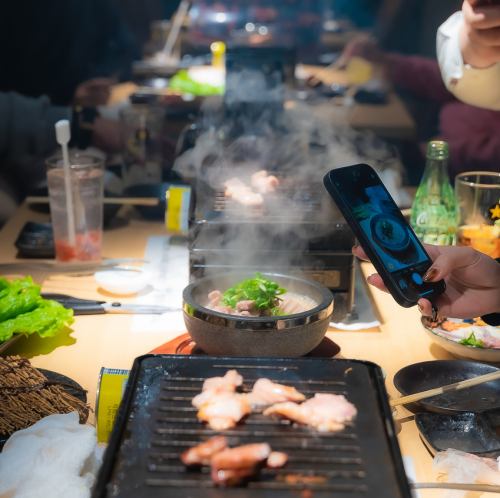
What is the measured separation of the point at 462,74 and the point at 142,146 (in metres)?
1.30

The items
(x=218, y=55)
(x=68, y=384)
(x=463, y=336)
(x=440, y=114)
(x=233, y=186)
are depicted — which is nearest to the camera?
(x=68, y=384)

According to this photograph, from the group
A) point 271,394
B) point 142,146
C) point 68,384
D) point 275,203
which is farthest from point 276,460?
point 142,146

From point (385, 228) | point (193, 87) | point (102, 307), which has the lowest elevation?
point (102, 307)

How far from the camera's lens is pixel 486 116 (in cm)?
388

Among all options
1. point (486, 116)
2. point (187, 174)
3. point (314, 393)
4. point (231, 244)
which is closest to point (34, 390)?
point (314, 393)

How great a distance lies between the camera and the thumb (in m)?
1.51

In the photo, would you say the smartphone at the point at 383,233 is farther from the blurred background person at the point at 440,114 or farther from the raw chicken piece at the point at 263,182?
the blurred background person at the point at 440,114

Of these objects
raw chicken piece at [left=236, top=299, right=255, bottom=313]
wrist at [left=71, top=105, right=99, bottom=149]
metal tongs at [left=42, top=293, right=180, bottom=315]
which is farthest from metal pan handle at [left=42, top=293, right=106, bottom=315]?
wrist at [left=71, top=105, right=99, bottom=149]

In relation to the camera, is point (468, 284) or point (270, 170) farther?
point (270, 170)

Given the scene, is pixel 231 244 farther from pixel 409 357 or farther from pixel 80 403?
pixel 80 403

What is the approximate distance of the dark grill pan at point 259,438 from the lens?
965 millimetres

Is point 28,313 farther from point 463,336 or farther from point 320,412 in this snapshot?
point 463,336

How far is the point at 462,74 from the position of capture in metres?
2.61

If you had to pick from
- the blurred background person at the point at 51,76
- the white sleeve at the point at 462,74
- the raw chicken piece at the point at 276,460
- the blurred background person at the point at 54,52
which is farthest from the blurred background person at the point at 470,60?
the blurred background person at the point at 54,52
